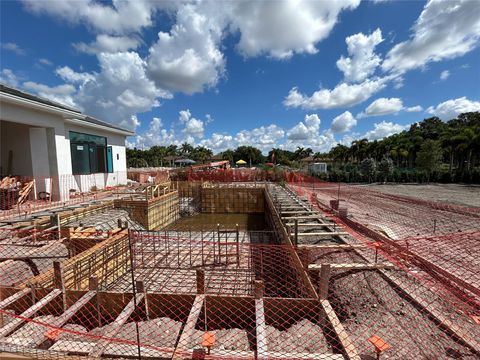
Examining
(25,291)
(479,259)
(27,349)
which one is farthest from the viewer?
(479,259)

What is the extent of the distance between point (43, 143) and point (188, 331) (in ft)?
43.4

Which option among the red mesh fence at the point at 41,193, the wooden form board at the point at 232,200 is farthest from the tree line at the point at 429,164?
the red mesh fence at the point at 41,193

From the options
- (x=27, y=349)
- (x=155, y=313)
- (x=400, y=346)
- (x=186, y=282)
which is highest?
(x=27, y=349)

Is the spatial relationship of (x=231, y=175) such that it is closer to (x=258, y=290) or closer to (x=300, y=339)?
(x=258, y=290)

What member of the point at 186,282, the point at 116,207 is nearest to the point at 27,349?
the point at 186,282

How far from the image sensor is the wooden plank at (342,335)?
8.89 ft

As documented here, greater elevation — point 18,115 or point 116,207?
point 18,115

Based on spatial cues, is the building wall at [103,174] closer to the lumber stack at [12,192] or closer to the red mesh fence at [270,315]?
the lumber stack at [12,192]

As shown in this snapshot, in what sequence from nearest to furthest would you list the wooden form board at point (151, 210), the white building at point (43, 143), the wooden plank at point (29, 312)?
1. the wooden plank at point (29, 312)
2. the white building at point (43, 143)
3. the wooden form board at point (151, 210)

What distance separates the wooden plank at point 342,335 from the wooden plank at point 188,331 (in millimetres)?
1847

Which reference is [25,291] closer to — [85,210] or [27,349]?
[27,349]

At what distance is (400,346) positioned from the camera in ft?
10.1

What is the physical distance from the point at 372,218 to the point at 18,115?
53.2ft

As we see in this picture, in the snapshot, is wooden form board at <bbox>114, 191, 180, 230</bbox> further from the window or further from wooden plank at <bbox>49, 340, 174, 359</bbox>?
wooden plank at <bbox>49, 340, 174, 359</bbox>
